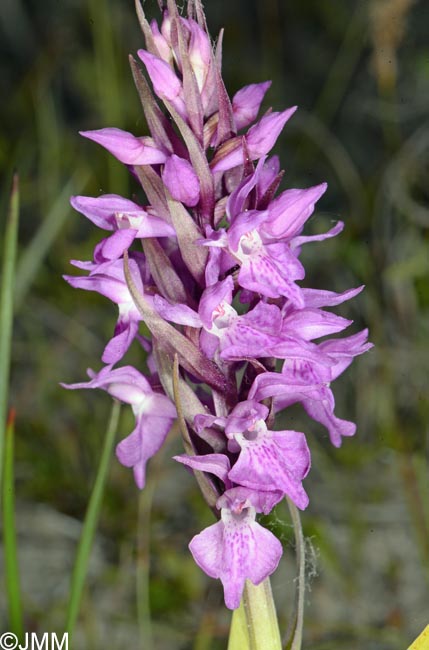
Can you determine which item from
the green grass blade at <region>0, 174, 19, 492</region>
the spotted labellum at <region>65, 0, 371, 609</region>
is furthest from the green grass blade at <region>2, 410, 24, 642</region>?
the spotted labellum at <region>65, 0, 371, 609</region>

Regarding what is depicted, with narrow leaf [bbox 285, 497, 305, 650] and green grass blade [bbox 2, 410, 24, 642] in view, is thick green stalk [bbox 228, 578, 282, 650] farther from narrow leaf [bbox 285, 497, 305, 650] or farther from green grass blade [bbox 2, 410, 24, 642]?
green grass blade [bbox 2, 410, 24, 642]

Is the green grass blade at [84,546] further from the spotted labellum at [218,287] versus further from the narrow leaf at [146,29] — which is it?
the narrow leaf at [146,29]

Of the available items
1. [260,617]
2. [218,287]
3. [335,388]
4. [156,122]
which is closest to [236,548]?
[260,617]

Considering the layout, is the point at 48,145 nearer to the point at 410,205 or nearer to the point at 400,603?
the point at 410,205

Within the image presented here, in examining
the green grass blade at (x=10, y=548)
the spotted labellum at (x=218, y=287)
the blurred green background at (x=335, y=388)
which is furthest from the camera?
the blurred green background at (x=335, y=388)

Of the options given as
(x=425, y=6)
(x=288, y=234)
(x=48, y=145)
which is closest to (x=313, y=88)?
(x=425, y=6)

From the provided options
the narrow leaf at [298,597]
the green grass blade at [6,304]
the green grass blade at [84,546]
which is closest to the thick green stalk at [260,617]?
the narrow leaf at [298,597]

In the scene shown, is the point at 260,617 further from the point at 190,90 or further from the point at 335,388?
the point at 335,388
